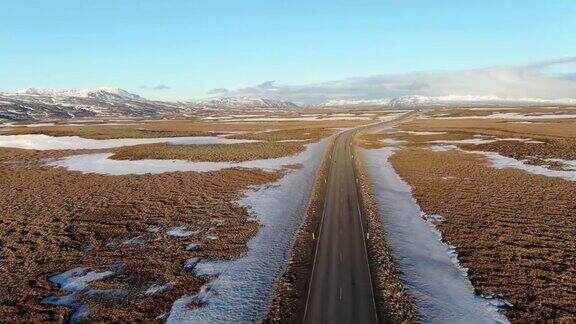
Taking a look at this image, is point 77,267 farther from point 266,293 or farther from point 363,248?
point 363,248

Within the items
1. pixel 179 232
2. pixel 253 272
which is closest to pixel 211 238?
pixel 179 232

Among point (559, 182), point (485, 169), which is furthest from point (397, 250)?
point (485, 169)

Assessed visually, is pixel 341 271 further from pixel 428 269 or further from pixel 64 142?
pixel 64 142

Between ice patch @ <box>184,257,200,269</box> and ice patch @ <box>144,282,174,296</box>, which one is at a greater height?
ice patch @ <box>184,257,200,269</box>

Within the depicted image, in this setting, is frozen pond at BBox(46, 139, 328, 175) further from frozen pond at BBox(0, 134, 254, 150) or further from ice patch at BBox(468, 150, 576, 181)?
ice patch at BBox(468, 150, 576, 181)

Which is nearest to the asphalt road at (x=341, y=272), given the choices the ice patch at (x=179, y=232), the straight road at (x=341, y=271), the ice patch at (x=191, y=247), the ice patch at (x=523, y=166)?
the straight road at (x=341, y=271)

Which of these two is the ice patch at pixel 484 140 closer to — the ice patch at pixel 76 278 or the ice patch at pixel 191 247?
the ice patch at pixel 191 247

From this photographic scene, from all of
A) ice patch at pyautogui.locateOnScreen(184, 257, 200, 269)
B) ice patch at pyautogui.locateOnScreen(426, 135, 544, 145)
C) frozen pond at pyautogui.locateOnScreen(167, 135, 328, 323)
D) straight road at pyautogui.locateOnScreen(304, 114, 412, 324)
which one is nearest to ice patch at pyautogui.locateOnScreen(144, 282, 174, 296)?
frozen pond at pyautogui.locateOnScreen(167, 135, 328, 323)
